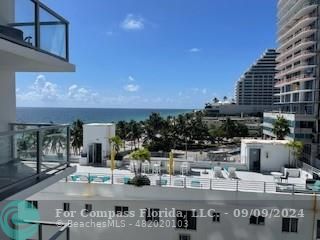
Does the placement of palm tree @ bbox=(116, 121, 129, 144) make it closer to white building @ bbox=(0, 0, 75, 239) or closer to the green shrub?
the green shrub

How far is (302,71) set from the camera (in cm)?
5419

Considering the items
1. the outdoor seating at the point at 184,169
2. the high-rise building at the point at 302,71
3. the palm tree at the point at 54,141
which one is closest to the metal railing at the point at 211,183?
the outdoor seating at the point at 184,169

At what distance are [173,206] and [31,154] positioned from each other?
41.5 feet

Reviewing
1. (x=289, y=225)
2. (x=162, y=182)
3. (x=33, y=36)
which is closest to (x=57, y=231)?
(x=33, y=36)

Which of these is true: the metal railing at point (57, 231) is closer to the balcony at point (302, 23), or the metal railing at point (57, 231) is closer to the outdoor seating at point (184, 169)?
the outdoor seating at point (184, 169)

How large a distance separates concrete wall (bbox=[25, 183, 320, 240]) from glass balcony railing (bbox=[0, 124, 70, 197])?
11236 millimetres

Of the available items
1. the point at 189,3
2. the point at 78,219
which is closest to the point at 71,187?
the point at 78,219

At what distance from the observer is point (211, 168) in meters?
23.1

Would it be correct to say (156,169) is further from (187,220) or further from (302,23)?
(302,23)

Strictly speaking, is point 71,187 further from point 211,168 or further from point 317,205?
point 317,205

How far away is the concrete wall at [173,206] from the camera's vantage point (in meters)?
16.4

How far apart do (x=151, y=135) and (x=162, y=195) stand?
52.4 metres

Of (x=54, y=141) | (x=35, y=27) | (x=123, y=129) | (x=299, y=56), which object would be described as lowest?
(x=123, y=129)

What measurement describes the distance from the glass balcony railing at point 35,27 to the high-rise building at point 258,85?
152365 mm
